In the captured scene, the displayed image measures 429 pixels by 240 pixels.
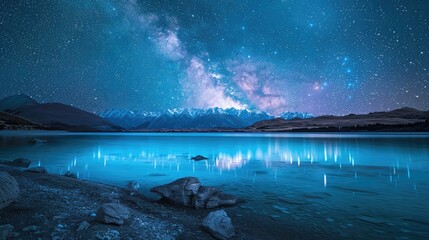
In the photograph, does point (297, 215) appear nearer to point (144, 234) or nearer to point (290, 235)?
point (290, 235)

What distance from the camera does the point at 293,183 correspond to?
707 inches

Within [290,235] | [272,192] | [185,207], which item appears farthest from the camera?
[272,192]

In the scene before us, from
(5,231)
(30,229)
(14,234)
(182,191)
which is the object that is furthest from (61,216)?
(182,191)

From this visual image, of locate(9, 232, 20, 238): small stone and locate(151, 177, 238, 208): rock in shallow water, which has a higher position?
locate(9, 232, 20, 238): small stone

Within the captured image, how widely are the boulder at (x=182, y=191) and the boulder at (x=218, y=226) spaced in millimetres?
3558

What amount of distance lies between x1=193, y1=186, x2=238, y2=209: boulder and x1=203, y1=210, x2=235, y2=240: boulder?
313 cm

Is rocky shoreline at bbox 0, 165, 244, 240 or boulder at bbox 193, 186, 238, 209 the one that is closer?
rocky shoreline at bbox 0, 165, 244, 240

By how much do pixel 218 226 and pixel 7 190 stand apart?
23.0 feet

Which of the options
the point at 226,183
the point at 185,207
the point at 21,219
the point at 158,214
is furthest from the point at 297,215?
the point at 21,219

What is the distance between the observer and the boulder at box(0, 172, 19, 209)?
8148 mm

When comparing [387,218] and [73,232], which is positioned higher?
[73,232]

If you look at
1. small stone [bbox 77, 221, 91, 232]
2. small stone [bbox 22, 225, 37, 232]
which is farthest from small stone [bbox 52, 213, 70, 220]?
small stone [bbox 77, 221, 91, 232]

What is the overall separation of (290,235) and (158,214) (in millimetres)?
5022

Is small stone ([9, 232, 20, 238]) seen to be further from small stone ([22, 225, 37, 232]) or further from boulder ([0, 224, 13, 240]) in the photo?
small stone ([22, 225, 37, 232])
